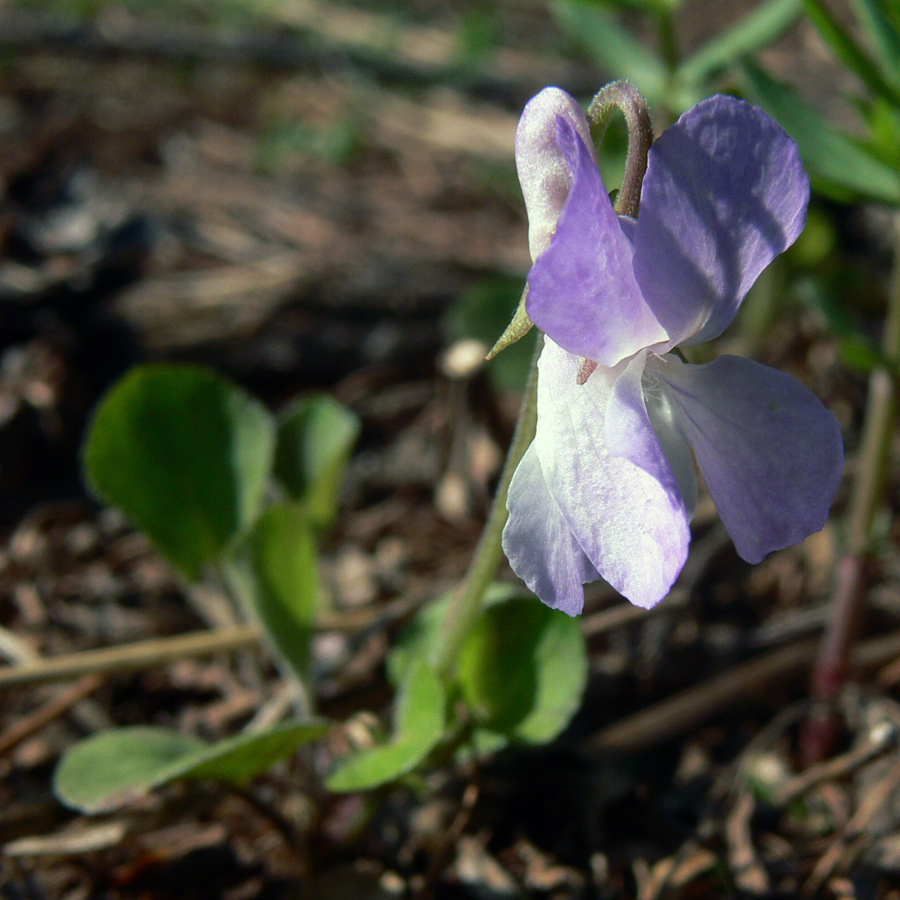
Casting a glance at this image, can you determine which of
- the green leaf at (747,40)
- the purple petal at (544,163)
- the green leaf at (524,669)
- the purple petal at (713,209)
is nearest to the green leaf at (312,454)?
the green leaf at (524,669)

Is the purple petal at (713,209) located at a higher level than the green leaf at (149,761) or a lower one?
higher

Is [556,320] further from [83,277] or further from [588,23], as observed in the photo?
[83,277]

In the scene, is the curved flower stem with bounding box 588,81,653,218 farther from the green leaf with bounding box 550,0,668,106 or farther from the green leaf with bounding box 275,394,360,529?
the green leaf with bounding box 550,0,668,106

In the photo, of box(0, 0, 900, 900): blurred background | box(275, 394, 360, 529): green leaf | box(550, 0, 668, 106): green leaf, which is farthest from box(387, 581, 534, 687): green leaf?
box(550, 0, 668, 106): green leaf

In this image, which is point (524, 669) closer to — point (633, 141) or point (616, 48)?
point (633, 141)

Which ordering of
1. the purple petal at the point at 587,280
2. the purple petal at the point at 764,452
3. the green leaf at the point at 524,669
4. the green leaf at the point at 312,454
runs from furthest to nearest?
the green leaf at the point at 312,454 < the green leaf at the point at 524,669 < the purple petal at the point at 764,452 < the purple petal at the point at 587,280

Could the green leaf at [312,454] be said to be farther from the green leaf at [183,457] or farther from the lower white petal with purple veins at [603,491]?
the lower white petal with purple veins at [603,491]

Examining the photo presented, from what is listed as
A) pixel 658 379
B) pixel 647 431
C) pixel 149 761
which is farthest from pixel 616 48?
pixel 149 761
